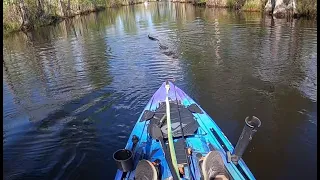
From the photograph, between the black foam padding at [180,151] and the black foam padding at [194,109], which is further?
the black foam padding at [194,109]

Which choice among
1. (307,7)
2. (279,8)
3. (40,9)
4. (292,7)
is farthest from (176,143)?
(40,9)

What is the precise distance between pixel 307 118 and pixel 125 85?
5997mm

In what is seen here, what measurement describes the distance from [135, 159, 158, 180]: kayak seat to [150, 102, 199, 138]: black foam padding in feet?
3.80

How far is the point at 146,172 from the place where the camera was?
3885mm

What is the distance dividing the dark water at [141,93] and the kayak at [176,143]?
3.26 ft

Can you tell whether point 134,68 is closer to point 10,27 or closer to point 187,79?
point 187,79

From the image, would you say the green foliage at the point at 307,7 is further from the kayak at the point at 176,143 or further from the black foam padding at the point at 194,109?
the black foam padding at the point at 194,109

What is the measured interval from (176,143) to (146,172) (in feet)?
3.61

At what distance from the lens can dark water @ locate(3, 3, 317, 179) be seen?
19.8 ft

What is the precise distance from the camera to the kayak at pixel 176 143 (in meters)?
4.14

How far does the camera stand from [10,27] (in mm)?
23781

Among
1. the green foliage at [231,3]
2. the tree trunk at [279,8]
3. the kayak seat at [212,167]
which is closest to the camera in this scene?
the kayak seat at [212,167]

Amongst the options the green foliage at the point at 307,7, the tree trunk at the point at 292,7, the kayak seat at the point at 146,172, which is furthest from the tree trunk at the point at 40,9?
the kayak seat at the point at 146,172

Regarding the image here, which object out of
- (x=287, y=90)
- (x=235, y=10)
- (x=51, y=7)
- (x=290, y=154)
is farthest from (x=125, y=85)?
(x=51, y=7)
